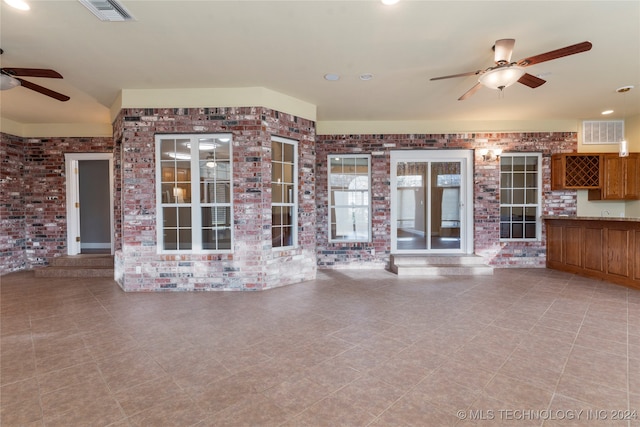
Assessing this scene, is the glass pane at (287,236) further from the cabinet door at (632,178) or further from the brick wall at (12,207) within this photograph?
the cabinet door at (632,178)

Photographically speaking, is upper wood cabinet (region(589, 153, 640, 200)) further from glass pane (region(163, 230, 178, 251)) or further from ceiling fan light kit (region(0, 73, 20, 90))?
ceiling fan light kit (region(0, 73, 20, 90))

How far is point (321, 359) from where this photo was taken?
2484 millimetres

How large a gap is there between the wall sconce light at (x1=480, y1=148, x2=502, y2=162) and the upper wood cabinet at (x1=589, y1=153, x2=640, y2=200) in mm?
1854

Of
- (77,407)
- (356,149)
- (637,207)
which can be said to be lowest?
(77,407)

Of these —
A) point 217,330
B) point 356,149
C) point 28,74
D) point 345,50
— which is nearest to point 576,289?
point 356,149

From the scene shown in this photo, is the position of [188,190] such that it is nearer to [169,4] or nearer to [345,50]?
[169,4]

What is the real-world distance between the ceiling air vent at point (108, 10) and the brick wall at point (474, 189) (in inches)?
151

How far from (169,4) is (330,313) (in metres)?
3.40

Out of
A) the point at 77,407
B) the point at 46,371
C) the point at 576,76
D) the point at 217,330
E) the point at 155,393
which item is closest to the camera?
the point at 77,407

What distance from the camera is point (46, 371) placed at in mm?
2326

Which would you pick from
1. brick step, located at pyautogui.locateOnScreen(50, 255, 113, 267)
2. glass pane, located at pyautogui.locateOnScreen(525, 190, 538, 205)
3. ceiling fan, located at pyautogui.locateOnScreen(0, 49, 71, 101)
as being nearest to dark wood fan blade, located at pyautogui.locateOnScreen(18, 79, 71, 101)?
ceiling fan, located at pyautogui.locateOnScreen(0, 49, 71, 101)

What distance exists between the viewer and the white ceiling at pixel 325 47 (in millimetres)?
2688

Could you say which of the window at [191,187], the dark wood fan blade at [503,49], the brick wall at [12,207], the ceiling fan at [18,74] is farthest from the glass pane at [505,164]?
the brick wall at [12,207]

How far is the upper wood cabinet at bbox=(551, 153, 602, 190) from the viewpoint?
5.82 m
